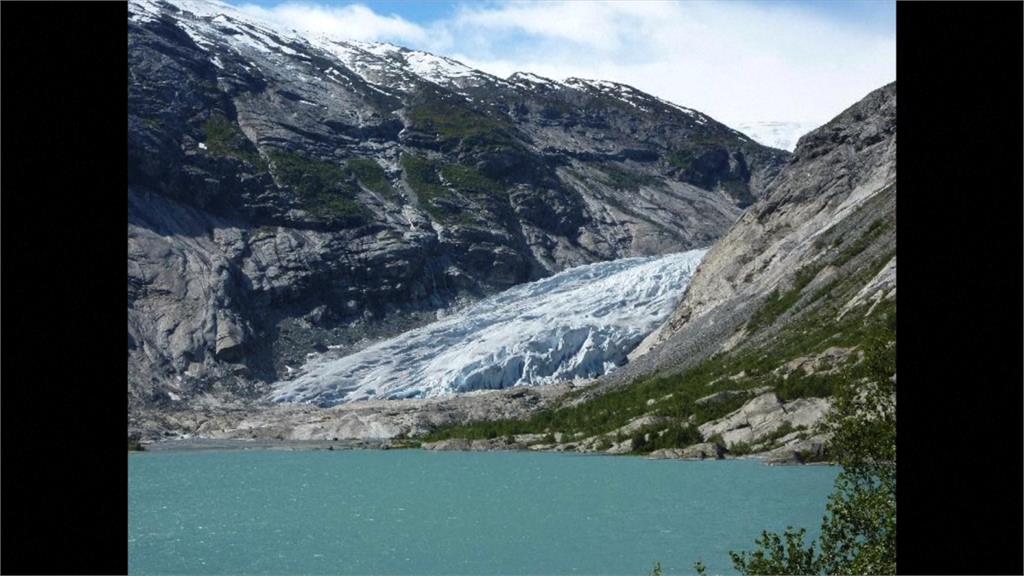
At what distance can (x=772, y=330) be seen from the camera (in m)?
111

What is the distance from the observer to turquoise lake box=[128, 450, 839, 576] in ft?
140

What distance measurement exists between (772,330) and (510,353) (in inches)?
2733

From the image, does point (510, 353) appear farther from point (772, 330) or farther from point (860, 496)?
point (860, 496)

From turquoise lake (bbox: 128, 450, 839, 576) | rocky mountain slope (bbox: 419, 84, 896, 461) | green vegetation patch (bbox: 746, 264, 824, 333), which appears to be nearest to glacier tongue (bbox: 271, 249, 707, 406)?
rocky mountain slope (bbox: 419, 84, 896, 461)

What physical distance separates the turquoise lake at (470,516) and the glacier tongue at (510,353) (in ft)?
267

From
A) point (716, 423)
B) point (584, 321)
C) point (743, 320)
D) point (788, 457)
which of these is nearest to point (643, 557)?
point (788, 457)

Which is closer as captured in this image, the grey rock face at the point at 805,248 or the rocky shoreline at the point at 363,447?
the rocky shoreline at the point at 363,447

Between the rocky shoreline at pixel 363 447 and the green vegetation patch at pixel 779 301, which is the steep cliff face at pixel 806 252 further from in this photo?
the rocky shoreline at pixel 363 447

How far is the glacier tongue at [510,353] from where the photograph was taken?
171125mm

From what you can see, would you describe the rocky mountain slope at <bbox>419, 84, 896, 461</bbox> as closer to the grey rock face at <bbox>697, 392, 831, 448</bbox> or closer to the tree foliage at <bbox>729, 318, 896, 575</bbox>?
the grey rock face at <bbox>697, 392, 831, 448</bbox>

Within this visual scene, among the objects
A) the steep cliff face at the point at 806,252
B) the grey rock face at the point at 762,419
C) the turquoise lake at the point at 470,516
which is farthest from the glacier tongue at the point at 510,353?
the turquoise lake at the point at 470,516

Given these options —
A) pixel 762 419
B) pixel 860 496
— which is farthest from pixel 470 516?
pixel 860 496
